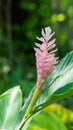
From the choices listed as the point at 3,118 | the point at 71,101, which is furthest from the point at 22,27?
the point at 3,118

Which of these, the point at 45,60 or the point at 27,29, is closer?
the point at 45,60

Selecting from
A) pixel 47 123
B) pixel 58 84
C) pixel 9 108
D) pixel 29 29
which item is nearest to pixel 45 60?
pixel 58 84

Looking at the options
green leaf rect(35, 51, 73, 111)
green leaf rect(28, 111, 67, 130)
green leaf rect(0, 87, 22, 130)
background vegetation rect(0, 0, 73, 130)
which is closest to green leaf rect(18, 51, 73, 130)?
green leaf rect(35, 51, 73, 111)

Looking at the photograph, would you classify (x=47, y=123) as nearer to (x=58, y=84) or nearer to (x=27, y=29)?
(x=58, y=84)

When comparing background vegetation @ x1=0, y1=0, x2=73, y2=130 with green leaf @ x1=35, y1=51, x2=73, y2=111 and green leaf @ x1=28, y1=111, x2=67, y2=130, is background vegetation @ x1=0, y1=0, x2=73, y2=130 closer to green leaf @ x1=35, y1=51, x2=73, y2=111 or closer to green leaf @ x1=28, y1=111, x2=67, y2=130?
green leaf @ x1=28, y1=111, x2=67, y2=130

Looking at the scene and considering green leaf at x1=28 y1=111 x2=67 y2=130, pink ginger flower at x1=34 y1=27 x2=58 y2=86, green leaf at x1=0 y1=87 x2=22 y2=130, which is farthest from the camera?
green leaf at x1=28 y1=111 x2=67 y2=130

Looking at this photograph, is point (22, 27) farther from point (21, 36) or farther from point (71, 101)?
point (71, 101)
